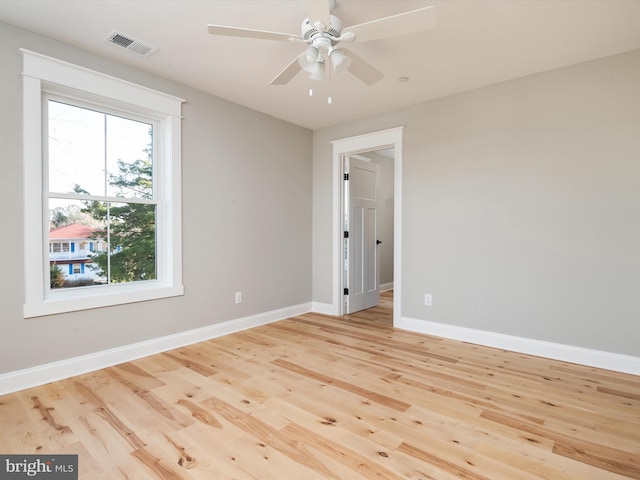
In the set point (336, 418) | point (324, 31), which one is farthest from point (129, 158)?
point (336, 418)

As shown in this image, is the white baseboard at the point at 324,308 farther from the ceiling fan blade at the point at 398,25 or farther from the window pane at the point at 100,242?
the ceiling fan blade at the point at 398,25

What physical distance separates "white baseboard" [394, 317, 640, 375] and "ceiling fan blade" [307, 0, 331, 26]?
10.2 feet

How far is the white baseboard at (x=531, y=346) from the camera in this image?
272cm

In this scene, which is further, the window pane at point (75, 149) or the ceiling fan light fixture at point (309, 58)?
the window pane at point (75, 149)

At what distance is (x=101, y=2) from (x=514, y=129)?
11.5 feet

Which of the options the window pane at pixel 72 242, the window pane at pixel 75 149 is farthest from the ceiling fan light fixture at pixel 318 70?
the window pane at pixel 72 242

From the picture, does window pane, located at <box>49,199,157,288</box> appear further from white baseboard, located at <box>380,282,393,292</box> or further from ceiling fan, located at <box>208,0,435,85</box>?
white baseboard, located at <box>380,282,393,292</box>

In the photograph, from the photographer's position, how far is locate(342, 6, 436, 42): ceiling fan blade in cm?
164

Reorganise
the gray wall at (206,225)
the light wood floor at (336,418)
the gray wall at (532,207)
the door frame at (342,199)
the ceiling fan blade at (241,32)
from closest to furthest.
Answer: the light wood floor at (336,418) < the ceiling fan blade at (241,32) < the gray wall at (206,225) < the gray wall at (532,207) < the door frame at (342,199)

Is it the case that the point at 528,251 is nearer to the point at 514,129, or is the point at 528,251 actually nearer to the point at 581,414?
the point at 514,129

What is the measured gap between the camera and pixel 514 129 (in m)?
3.20

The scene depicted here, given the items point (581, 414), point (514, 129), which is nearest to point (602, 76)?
point (514, 129)

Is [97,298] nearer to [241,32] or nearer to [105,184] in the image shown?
[105,184]

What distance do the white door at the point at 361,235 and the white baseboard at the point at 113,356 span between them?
134 centimetres
